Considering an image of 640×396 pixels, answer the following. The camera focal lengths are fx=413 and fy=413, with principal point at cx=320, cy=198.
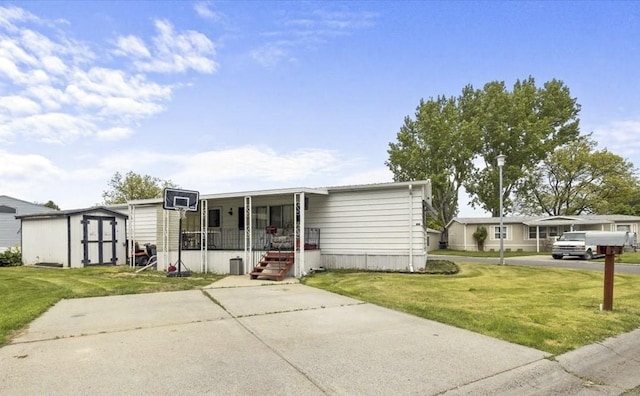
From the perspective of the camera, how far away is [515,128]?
37.7 meters

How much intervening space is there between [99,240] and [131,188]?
Result: 2260 cm

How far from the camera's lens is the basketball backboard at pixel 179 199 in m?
13.7

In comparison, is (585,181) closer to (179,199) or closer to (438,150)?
(438,150)

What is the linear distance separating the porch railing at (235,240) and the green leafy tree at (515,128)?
26065 mm

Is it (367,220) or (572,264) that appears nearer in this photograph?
(367,220)

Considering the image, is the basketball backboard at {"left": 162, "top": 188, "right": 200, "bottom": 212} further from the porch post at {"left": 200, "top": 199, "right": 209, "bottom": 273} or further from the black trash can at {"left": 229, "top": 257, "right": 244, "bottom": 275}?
the black trash can at {"left": 229, "top": 257, "right": 244, "bottom": 275}

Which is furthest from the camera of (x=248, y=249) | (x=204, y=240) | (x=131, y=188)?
(x=131, y=188)

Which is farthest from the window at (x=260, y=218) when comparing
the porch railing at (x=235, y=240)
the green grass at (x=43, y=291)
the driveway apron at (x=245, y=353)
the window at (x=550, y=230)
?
the window at (x=550, y=230)

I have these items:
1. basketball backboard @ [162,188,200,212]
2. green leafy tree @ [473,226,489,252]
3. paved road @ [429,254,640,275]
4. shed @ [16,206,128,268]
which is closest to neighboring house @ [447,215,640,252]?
green leafy tree @ [473,226,489,252]

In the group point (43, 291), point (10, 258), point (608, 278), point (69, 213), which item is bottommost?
point (10, 258)

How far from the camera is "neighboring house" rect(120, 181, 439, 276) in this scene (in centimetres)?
1435

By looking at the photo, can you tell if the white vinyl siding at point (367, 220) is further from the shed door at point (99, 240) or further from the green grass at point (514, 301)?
the shed door at point (99, 240)

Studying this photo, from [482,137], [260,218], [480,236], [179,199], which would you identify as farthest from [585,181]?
[179,199]

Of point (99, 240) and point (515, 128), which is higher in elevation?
point (515, 128)
